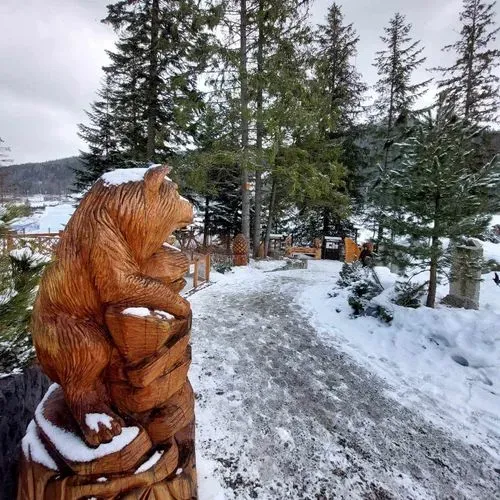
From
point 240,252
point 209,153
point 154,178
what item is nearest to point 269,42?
point 209,153

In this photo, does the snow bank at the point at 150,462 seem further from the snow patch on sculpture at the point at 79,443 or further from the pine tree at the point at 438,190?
the pine tree at the point at 438,190

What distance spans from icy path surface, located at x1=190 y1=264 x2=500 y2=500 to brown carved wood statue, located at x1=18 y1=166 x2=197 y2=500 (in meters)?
1.25

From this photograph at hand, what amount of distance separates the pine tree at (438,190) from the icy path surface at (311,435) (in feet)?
8.52

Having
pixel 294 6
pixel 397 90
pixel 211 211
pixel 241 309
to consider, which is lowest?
pixel 241 309

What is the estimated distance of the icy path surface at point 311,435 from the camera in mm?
2441

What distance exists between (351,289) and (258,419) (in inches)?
172

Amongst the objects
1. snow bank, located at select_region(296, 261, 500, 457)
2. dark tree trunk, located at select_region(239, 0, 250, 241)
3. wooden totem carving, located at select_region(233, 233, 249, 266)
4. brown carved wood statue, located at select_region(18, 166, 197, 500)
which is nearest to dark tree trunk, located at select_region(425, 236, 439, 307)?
snow bank, located at select_region(296, 261, 500, 457)

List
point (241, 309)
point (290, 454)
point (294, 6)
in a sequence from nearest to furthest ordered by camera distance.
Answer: point (290, 454), point (241, 309), point (294, 6)

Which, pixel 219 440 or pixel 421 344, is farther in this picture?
pixel 421 344

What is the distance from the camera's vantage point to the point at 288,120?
1116 centimetres

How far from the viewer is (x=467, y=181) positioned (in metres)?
5.40

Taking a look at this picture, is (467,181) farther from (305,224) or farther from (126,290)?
(305,224)

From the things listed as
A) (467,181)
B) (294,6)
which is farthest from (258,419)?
(294,6)

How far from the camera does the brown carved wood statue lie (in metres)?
1.23
